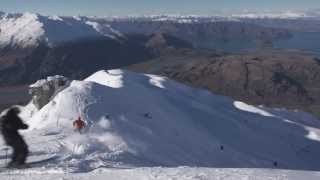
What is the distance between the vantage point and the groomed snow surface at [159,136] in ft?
63.6

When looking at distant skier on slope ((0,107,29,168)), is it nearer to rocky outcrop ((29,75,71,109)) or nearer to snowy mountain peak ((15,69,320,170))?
snowy mountain peak ((15,69,320,170))

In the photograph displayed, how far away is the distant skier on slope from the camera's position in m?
21.2

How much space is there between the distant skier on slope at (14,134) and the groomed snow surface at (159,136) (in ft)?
3.53

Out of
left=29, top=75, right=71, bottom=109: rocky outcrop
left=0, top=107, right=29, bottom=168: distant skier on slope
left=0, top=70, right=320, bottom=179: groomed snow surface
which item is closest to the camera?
left=0, top=70, right=320, bottom=179: groomed snow surface

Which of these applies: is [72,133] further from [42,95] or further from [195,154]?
[42,95]

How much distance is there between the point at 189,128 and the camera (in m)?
47.0

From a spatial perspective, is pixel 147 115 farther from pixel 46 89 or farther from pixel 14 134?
pixel 14 134

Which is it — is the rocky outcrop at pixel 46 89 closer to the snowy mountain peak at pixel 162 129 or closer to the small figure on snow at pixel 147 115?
the snowy mountain peak at pixel 162 129

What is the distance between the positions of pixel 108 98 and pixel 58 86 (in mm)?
13847

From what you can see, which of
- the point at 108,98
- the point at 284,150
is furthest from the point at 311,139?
the point at 108,98

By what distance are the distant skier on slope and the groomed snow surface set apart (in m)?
1.08

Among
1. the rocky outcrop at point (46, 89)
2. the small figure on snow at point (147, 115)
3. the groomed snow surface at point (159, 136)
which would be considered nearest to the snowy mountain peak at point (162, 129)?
the groomed snow surface at point (159, 136)

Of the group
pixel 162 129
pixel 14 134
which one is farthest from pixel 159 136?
pixel 14 134

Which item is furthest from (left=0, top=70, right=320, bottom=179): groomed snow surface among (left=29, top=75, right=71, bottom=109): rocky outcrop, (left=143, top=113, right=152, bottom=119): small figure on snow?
(left=29, top=75, right=71, bottom=109): rocky outcrop
